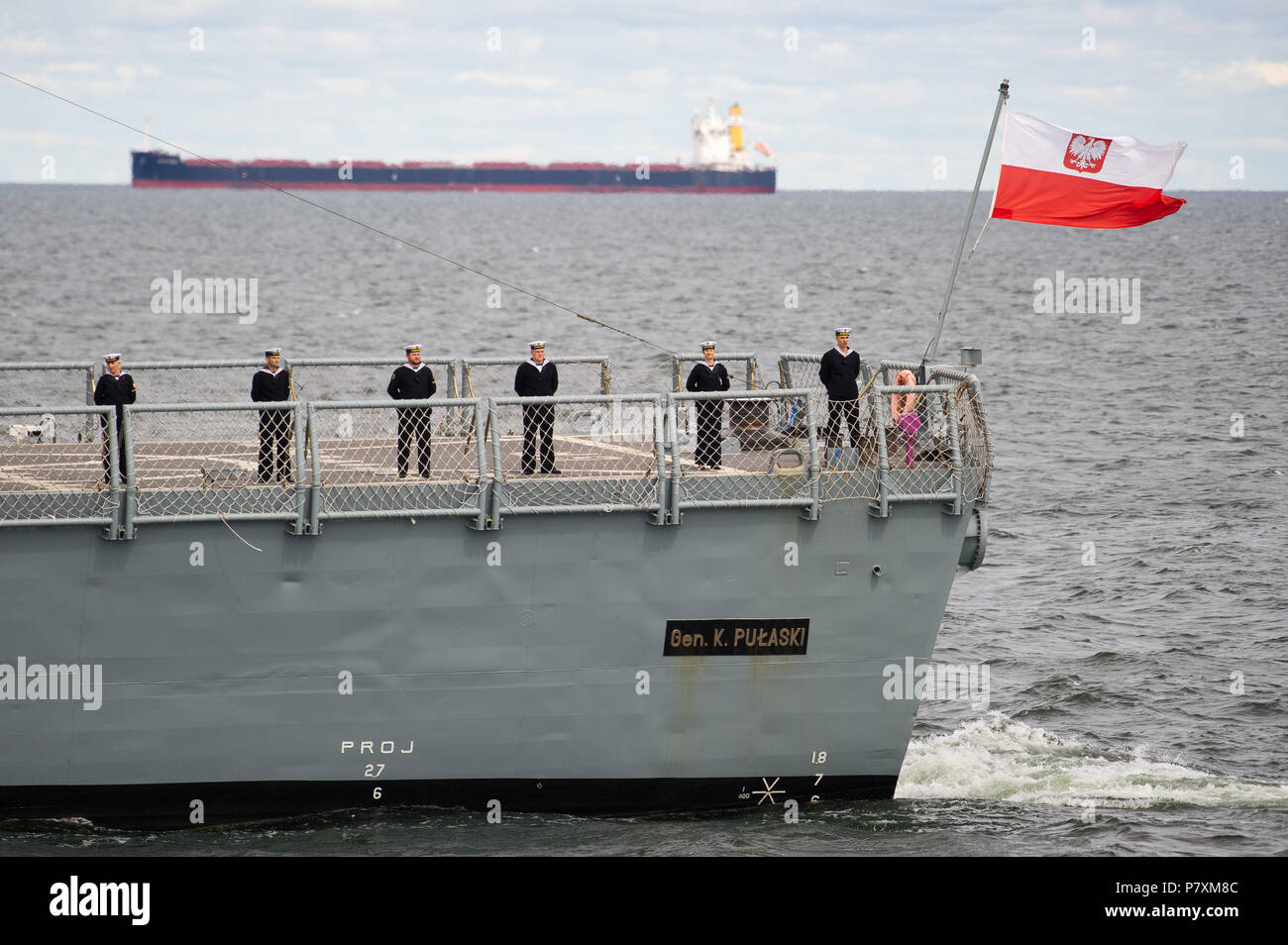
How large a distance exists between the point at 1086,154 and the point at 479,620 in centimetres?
955

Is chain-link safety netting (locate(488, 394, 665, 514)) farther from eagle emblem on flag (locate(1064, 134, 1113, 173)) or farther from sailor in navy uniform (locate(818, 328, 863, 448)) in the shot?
eagle emblem on flag (locate(1064, 134, 1113, 173))

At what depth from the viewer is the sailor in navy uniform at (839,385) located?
1827cm

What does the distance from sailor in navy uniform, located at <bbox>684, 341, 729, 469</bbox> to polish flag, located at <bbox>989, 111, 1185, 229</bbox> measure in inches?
162

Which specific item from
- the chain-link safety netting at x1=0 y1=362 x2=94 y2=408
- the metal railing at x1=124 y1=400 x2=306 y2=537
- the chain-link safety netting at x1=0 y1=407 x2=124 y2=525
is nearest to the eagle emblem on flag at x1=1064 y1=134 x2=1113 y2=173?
the metal railing at x1=124 y1=400 x2=306 y2=537

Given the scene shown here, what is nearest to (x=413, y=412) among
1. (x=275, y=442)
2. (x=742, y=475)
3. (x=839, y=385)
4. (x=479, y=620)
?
(x=275, y=442)

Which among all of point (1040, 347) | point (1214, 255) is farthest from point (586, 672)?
point (1214, 255)

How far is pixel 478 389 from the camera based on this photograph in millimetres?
42906

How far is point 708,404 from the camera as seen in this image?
19.6 meters

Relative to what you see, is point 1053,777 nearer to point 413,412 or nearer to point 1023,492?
point 413,412

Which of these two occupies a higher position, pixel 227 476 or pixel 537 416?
pixel 537 416

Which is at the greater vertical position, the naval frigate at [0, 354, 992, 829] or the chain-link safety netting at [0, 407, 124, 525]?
the chain-link safety netting at [0, 407, 124, 525]

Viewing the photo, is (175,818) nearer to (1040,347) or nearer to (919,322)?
(1040,347)

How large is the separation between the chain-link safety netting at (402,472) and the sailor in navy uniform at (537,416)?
0.70 m

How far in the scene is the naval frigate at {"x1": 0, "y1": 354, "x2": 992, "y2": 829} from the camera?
1577 cm
